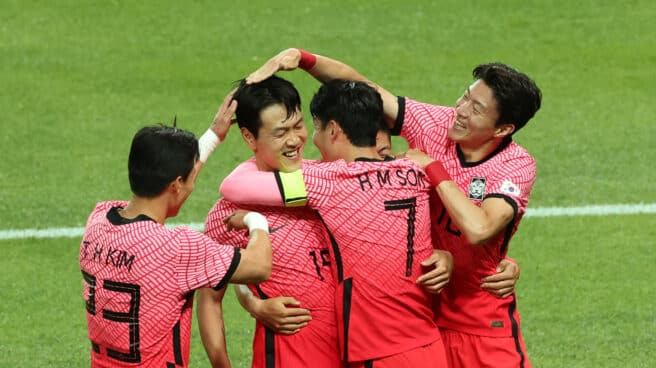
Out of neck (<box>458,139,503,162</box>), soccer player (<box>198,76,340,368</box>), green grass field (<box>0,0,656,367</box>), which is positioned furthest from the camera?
green grass field (<box>0,0,656,367</box>)

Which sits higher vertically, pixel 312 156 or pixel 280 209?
pixel 280 209

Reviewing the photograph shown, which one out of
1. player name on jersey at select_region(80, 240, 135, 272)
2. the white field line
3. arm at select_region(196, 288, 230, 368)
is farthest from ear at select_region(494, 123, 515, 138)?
the white field line

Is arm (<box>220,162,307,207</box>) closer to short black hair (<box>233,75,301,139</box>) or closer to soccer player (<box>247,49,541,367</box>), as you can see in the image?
short black hair (<box>233,75,301,139</box>)

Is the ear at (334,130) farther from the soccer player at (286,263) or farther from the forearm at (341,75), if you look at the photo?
the forearm at (341,75)

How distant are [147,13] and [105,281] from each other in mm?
10901

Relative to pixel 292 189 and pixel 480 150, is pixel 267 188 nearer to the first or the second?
pixel 292 189

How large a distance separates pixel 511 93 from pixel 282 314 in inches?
62.8

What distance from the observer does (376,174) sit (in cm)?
646

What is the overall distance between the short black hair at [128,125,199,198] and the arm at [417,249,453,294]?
4.09ft

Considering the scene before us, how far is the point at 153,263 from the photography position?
600cm

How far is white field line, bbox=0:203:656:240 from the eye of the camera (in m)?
11.6

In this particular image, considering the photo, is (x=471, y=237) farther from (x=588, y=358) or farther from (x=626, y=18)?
(x=626, y=18)

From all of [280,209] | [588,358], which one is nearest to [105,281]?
[280,209]

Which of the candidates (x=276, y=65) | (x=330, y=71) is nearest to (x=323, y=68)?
(x=330, y=71)
